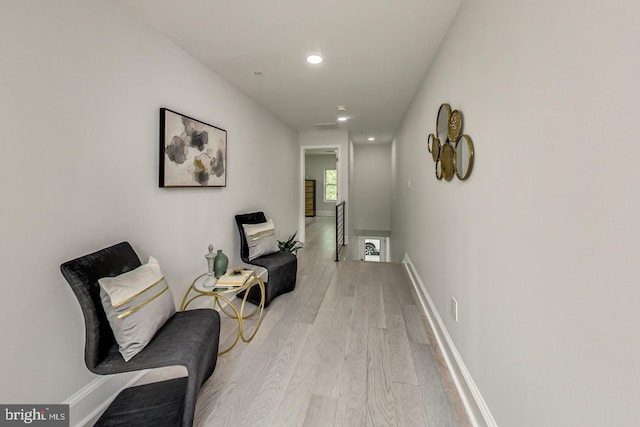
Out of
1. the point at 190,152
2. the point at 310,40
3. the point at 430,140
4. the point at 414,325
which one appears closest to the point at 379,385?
the point at 414,325

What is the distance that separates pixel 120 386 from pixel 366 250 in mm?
8180

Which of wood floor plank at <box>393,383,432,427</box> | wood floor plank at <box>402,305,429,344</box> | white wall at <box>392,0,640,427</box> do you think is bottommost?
wood floor plank at <box>393,383,432,427</box>

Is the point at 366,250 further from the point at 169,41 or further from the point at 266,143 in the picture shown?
the point at 169,41

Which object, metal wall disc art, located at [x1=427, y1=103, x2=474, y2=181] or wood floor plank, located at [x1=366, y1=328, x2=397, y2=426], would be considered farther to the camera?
metal wall disc art, located at [x1=427, y1=103, x2=474, y2=181]

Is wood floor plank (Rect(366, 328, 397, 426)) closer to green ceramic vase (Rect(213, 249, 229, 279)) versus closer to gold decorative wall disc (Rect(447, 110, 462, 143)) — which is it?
green ceramic vase (Rect(213, 249, 229, 279))

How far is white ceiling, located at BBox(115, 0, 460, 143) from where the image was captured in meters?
1.75

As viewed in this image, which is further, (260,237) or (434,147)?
(260,237)

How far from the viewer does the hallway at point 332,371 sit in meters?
1.50

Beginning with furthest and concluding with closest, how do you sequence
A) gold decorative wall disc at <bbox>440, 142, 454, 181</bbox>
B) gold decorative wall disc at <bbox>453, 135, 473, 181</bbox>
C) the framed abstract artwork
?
the framed abstract artwork
gold decorative wall disc at <bbox>440, 142, 454, 181</bbox>
gold decorative wall disc at <bbox>453, 135, 473, 181</bbox>

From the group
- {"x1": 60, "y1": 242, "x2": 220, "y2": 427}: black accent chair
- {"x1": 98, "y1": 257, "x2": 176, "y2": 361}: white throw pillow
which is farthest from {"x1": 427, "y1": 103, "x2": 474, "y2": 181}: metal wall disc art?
{"x1": 98, "y1": 257, "x2": 176, "y2": 361}: white throw pillow

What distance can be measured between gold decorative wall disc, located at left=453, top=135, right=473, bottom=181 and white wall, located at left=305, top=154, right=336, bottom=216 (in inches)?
353

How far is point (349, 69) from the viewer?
8.64 feet

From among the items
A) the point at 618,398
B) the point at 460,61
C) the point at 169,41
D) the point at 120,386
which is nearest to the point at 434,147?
the point at 460,61
